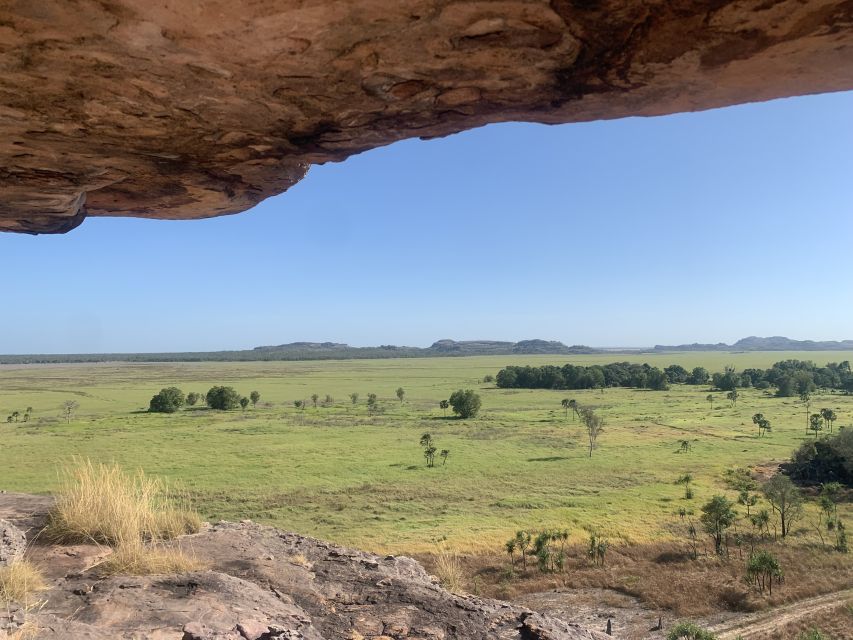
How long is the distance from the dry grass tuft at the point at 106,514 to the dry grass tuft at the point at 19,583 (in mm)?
1123

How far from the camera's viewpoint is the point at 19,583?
18.6 feet

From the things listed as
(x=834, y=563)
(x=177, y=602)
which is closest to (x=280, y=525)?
(x=177, y=602)

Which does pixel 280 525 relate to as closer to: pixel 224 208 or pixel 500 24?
pixel 224 208

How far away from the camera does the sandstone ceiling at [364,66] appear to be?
2686mm

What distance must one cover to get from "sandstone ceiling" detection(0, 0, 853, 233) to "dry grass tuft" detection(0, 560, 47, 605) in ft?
14.5

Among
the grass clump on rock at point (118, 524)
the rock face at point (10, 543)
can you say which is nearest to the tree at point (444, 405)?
the grass clump on rock at point (118, 524)

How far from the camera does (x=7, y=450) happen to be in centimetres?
4138

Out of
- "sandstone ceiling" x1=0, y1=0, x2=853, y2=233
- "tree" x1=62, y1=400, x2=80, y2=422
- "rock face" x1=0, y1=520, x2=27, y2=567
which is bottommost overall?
"tree" x1=62, y1=400, x2=80, y2=422

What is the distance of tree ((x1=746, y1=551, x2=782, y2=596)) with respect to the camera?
722 inches

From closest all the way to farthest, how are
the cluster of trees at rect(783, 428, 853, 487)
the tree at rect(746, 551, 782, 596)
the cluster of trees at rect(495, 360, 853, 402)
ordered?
the tree at rect(746, 551, 782, 596) < the cluster of trees at rect(783, 428, 853, 487) < the cluster of trees at rect(495, 360, 853, 402)

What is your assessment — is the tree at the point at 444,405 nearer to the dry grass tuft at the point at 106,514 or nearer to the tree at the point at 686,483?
the tree at the point at 686,483

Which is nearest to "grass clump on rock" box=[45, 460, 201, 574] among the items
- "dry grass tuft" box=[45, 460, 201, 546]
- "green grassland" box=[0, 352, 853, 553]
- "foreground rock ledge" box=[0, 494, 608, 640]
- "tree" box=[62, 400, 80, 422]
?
"dry grass tuft" box=[45, 460, 201, 546]

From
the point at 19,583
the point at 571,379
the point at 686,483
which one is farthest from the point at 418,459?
the point at 571,379

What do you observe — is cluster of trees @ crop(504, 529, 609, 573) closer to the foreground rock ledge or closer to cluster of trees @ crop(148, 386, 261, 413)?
the foreground rock ledge
